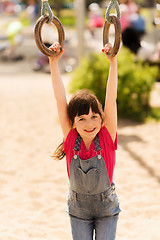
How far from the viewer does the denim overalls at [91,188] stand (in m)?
2.23

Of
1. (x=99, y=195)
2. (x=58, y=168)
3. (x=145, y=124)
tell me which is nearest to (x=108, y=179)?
(x=99, y=195)

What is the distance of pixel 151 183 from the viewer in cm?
465

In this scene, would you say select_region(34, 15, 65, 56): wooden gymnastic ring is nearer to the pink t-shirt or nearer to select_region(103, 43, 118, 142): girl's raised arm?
select_region(103, 43, 118, 142): girl's raised arm

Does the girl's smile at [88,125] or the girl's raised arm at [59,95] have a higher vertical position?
the girl's raised arm at [59,95]

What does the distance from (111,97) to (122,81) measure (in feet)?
16.6

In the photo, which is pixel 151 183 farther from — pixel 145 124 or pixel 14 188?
pixel 145 124

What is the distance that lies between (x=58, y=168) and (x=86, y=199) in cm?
295

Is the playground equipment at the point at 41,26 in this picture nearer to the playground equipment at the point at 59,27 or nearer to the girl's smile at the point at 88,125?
the playground equipment at the point at 59,27

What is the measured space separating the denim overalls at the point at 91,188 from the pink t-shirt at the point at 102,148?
3 cm

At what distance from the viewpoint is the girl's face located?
2.27 m

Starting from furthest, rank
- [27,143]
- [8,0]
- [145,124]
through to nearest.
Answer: [8,0]
[145,124]
[27,143]

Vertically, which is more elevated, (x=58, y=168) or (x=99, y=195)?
(x=58, y=168)

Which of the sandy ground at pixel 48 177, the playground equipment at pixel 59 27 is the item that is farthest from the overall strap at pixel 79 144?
the sandy ground at pixel 48 177

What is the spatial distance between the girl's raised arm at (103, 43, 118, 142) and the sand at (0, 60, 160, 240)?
4.70ft
